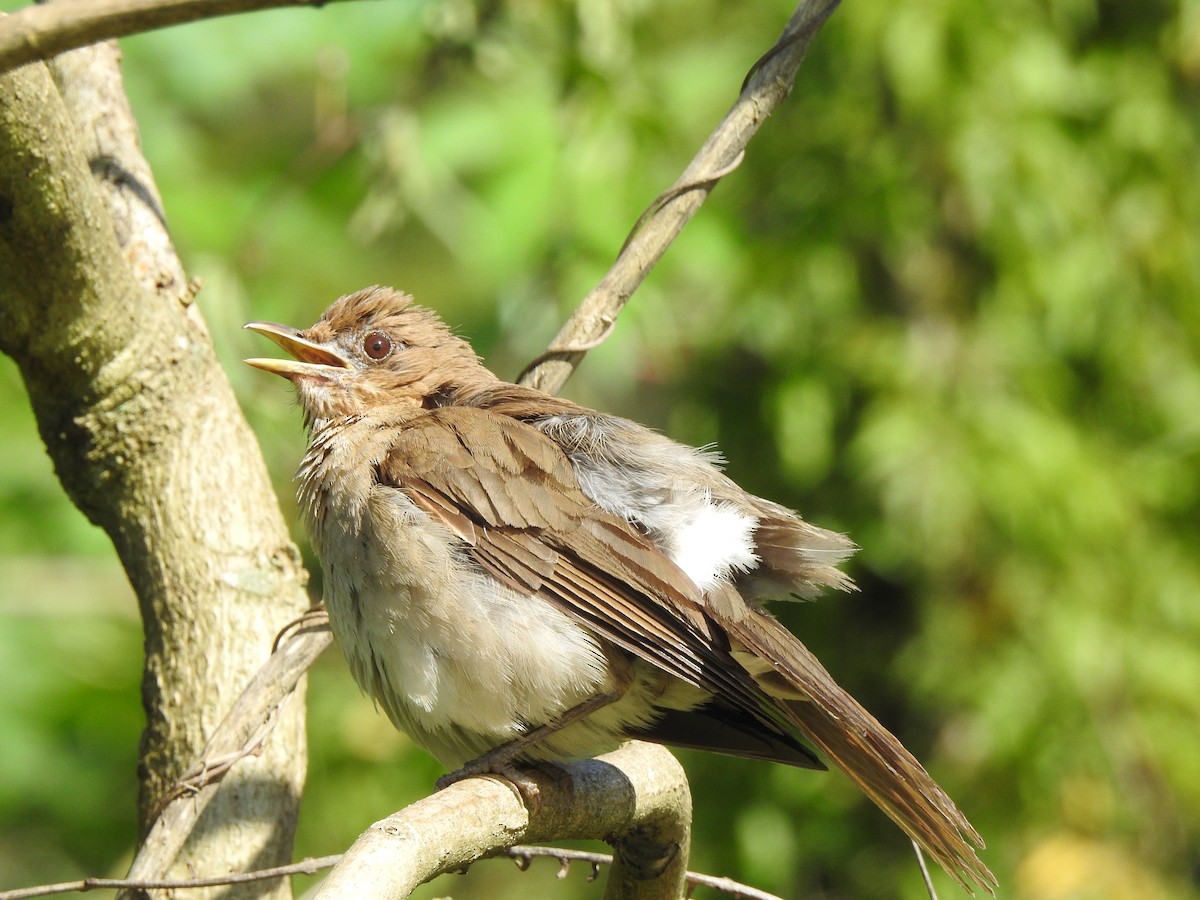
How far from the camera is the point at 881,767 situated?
3.21 meters

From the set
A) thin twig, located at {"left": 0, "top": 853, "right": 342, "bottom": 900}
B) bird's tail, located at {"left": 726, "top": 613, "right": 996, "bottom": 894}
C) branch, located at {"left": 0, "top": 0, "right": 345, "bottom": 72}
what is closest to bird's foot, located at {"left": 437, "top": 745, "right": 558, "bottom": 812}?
thin twig, located at {"left": 0, "top": 853, "right": 342, "bottom": 900}

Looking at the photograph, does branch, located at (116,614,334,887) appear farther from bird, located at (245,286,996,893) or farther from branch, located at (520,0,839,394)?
branch, located at (520,0,839,394)

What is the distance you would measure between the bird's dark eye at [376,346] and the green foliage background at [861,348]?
1.13 meters

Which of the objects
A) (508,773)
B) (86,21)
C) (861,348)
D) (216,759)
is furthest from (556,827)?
(861,348)

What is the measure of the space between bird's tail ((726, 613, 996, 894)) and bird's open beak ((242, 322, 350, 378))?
1657mm

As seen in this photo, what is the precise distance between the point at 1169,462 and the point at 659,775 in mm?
4207

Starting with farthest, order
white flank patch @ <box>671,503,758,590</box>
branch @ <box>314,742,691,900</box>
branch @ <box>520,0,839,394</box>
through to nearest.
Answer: branch @ <box>520,0,839,394</box> → white flank patch @ <box>671,503,758,590</box> → branch @ <box>314,742,691,900</box>

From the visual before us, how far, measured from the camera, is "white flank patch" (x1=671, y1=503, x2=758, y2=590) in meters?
3.53

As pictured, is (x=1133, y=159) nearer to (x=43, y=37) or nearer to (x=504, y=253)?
(x=504, y=253)

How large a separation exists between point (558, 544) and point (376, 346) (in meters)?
1.27

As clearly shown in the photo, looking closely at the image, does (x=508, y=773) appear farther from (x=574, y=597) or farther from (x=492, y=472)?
(x=492, y=472)

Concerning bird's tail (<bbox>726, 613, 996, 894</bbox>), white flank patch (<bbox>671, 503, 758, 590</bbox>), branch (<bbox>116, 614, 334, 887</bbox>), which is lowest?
branch (<bbox>116, 614, 334, 887</bbox>)

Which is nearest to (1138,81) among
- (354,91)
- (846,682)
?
(846,682)

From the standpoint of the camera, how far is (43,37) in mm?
2029
